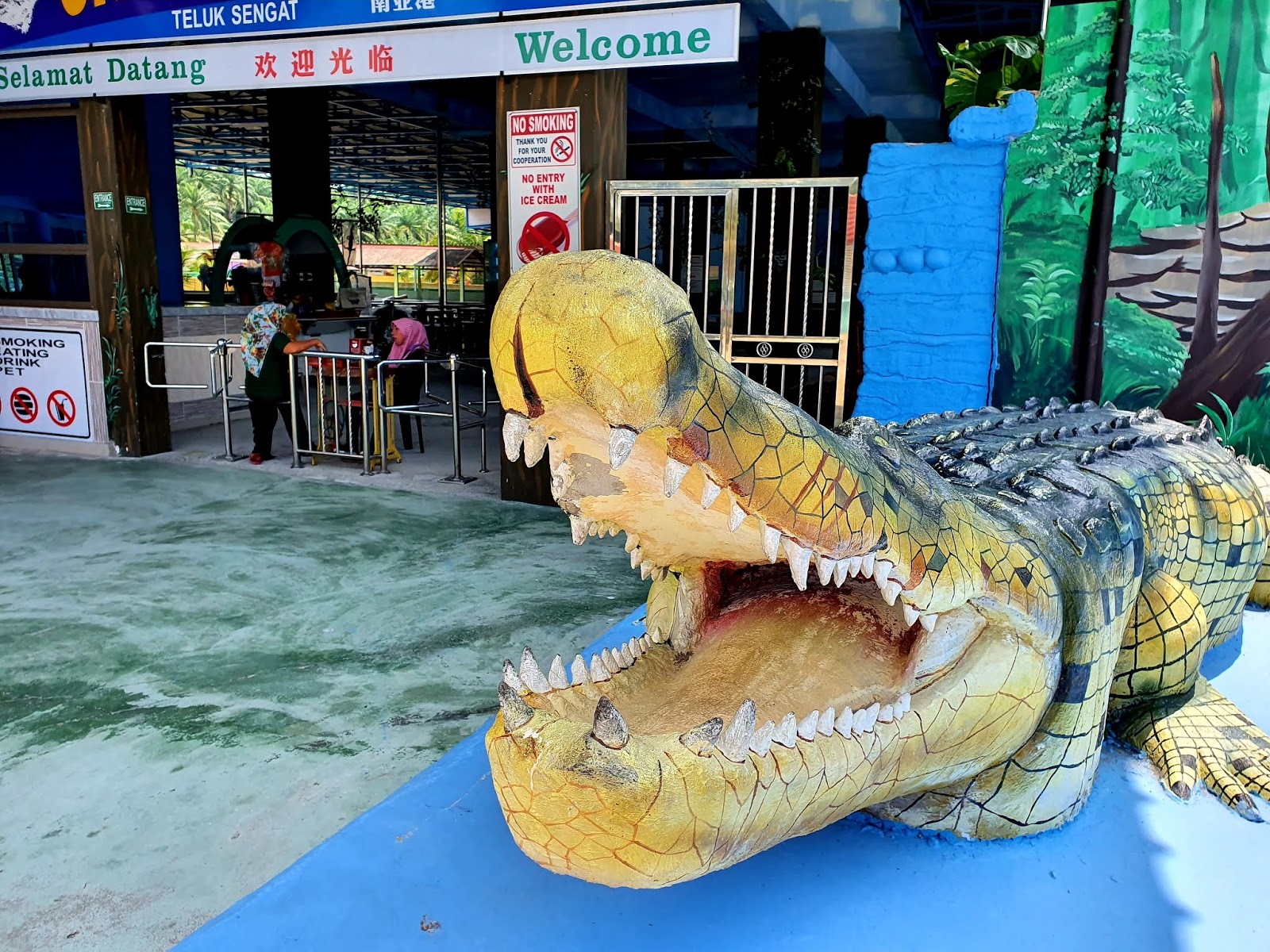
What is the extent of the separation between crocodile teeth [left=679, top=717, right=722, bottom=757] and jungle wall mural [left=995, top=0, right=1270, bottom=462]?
434cm

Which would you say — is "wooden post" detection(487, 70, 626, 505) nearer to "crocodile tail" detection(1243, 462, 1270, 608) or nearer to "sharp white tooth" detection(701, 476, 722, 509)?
"crocodile tail" detection(1243, 462, 1270, 608)

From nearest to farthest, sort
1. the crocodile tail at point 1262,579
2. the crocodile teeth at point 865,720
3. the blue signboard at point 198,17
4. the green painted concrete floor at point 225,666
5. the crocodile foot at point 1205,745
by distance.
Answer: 1. the crocodile teeth at point 865,720
2. the crocodile foot at point 1205,745
3. the green painted concrete floor at point 225,666
4. the crocodile tail at point 1262,579
5. the blue signboard at point 198,17

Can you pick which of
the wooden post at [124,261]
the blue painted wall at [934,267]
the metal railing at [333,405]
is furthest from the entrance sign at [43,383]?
the blue painted wall at [934,267]

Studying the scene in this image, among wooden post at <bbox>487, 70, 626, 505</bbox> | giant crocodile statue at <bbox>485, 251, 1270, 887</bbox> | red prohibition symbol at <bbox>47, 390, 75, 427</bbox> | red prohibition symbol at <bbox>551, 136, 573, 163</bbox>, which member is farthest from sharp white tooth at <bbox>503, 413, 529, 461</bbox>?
red prohibition symbol at <bbox>47, 390, 75, 427</bbox>

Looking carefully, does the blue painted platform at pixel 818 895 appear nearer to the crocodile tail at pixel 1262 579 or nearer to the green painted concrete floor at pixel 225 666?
the green painted concrete floor at pixel 225 666

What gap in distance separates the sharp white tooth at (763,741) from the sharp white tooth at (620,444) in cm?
47

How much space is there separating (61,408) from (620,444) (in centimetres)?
821

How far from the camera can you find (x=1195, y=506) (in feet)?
7.96

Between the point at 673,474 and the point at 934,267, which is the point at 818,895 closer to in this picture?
the point at 673,474

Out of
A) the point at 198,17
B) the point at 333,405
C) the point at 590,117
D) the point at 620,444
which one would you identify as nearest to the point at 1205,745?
the point at 620,444

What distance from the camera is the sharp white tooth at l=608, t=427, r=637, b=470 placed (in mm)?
1067

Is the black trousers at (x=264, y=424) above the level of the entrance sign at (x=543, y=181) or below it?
below

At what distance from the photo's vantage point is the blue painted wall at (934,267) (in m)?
4.73

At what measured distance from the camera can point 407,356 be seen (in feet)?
24.8
